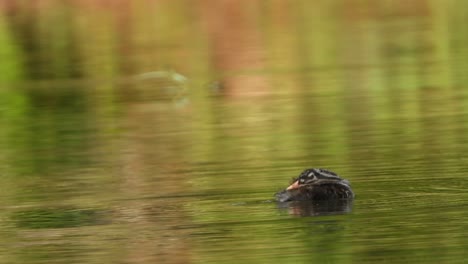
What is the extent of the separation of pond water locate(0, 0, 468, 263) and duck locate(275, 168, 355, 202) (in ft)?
0.33

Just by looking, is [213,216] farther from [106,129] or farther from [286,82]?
[286,82]

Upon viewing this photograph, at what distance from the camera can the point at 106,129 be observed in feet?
67.8

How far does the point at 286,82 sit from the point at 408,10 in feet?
53.1

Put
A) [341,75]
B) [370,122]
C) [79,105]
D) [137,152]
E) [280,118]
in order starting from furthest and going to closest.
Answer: [341,75] < [79,105] < [280,118] < [370,122] < [137,152]

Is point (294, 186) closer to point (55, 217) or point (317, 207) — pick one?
point (317, 207)

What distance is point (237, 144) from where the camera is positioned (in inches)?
691

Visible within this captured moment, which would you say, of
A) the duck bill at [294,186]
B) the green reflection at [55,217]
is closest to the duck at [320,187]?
the duck bill at [294,186]

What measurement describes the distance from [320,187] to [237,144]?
4.80m

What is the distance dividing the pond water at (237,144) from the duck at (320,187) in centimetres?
10

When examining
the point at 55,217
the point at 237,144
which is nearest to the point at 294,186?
the point at 55,217

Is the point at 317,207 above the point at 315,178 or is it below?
below

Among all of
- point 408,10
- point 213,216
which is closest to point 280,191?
point 213,216

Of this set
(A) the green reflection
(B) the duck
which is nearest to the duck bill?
(B) the duck

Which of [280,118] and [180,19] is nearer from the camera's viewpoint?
[280,118]
